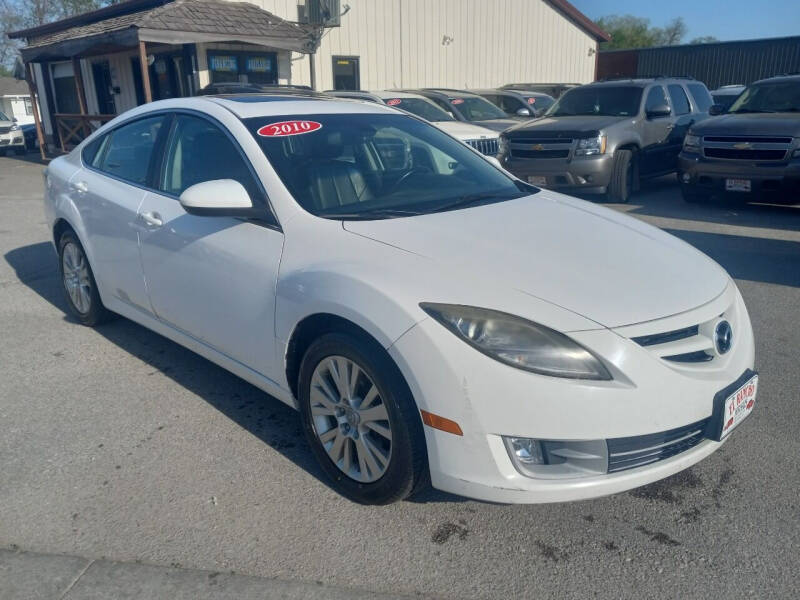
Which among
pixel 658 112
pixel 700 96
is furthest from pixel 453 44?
pixel 658 112

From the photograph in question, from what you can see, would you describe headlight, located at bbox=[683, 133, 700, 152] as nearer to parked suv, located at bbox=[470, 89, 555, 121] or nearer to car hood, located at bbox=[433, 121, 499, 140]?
car hood, located at bbox=[433, 121, 499, 140]

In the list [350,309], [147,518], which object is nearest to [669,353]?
[350,309]

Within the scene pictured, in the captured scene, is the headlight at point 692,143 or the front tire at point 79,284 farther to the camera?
the headlight at point 692,143

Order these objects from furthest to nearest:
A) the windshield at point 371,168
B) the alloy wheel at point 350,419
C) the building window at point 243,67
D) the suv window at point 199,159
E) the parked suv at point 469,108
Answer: the building window at point 243,67
the parked suv at point 469,108
the suv window at point 199,159
the windshield at point 371,168
the alloy wheel at point 350,419

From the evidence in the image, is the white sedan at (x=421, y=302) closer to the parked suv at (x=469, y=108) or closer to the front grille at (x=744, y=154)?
the front grille at (x=744, y=154)

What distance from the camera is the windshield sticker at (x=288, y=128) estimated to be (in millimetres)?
3625

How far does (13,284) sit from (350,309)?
5.04 metres

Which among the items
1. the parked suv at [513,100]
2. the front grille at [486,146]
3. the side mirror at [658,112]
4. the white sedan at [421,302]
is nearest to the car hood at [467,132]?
the front grille at [486,146]

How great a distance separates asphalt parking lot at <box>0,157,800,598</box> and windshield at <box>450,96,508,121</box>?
997 centimetres

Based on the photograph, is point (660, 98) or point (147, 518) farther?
point (660, 98)

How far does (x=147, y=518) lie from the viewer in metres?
2.96

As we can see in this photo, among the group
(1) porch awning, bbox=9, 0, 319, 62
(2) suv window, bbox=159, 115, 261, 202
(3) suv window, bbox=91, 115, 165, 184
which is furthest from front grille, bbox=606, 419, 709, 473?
(1) porch awning, bbox=9, 0, 319, 62

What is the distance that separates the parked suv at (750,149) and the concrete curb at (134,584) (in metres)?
7.95

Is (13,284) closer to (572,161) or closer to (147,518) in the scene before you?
(147,518)
